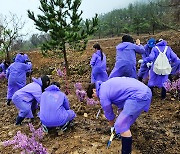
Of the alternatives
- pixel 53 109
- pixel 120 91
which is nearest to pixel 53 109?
pixel 53 109

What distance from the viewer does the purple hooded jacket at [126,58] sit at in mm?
5984

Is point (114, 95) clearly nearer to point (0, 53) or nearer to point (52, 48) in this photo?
point (52, 48)

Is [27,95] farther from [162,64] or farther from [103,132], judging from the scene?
[162,64]

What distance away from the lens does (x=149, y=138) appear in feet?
15.5

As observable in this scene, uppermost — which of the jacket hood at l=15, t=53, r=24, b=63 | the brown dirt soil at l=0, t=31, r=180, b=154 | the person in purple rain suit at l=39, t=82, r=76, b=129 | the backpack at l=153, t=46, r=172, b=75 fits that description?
the jacket hood at l=15, t=53, r=24, b=63

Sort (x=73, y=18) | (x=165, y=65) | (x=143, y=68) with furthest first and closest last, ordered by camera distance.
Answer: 1. (x=73, y=18)
2. (x=143, y=68)
3. (x=165, y=65)

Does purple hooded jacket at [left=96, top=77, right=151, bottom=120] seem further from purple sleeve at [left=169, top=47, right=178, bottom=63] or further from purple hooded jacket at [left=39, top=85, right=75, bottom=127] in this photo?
purple sleeve at [left=169, top=47, right=178, bottom=63]

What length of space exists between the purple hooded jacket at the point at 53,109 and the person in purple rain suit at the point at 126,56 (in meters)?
1.67

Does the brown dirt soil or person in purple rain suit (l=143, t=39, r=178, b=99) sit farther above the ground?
person in purple rain suit (l=143, t=39, r=178, b=99)

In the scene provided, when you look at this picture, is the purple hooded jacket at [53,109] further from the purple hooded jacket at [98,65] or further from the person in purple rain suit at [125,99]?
the purple hooded jacket at [98,65]

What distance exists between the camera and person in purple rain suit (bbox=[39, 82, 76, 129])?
490cm

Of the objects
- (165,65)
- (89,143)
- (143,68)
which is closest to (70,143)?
(89,143)

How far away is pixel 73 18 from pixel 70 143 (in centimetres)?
728

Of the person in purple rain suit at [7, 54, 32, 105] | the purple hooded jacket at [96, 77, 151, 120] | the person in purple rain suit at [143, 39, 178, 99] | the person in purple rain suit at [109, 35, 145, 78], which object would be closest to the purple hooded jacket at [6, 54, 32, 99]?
the person in purple rain suit at [7, 54, 32, 105]
